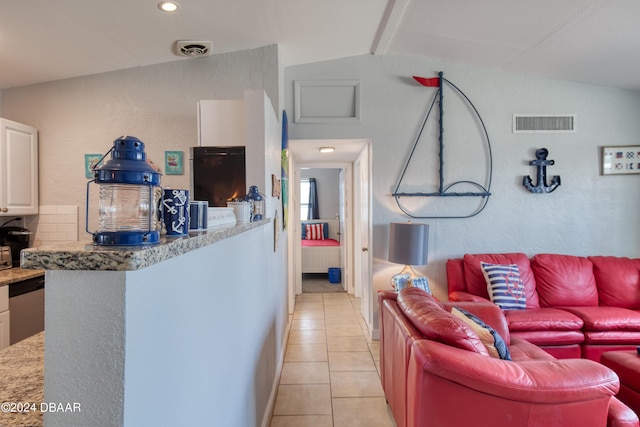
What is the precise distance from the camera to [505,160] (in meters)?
3.45

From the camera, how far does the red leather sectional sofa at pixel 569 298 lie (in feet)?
8.54

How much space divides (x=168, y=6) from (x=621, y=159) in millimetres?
4500

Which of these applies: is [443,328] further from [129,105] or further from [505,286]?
[129,105]

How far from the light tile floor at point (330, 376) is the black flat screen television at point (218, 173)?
1.54m

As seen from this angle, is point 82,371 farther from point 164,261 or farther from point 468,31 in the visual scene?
point 468,31

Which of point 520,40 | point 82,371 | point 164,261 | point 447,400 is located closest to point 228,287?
point 164,261

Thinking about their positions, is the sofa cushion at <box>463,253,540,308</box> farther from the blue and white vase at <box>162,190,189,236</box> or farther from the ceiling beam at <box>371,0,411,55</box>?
the blue and white vase at <box>162,190,189,236</box>

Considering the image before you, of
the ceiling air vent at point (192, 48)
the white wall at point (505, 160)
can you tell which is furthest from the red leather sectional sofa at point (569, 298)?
the ceiling air vent at point (192, 48)

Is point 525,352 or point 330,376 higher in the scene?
point 525,352

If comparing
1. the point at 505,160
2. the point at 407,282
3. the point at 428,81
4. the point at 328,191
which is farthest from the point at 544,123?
the point at 328,191

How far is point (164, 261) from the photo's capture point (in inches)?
27.5

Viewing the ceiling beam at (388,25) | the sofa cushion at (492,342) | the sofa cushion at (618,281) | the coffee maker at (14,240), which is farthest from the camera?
the sofa cushion at (618,281)

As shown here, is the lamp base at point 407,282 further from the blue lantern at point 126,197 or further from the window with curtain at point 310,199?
the window with curtain at point 310,199

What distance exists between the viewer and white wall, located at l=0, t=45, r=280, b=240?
2.86 metres
